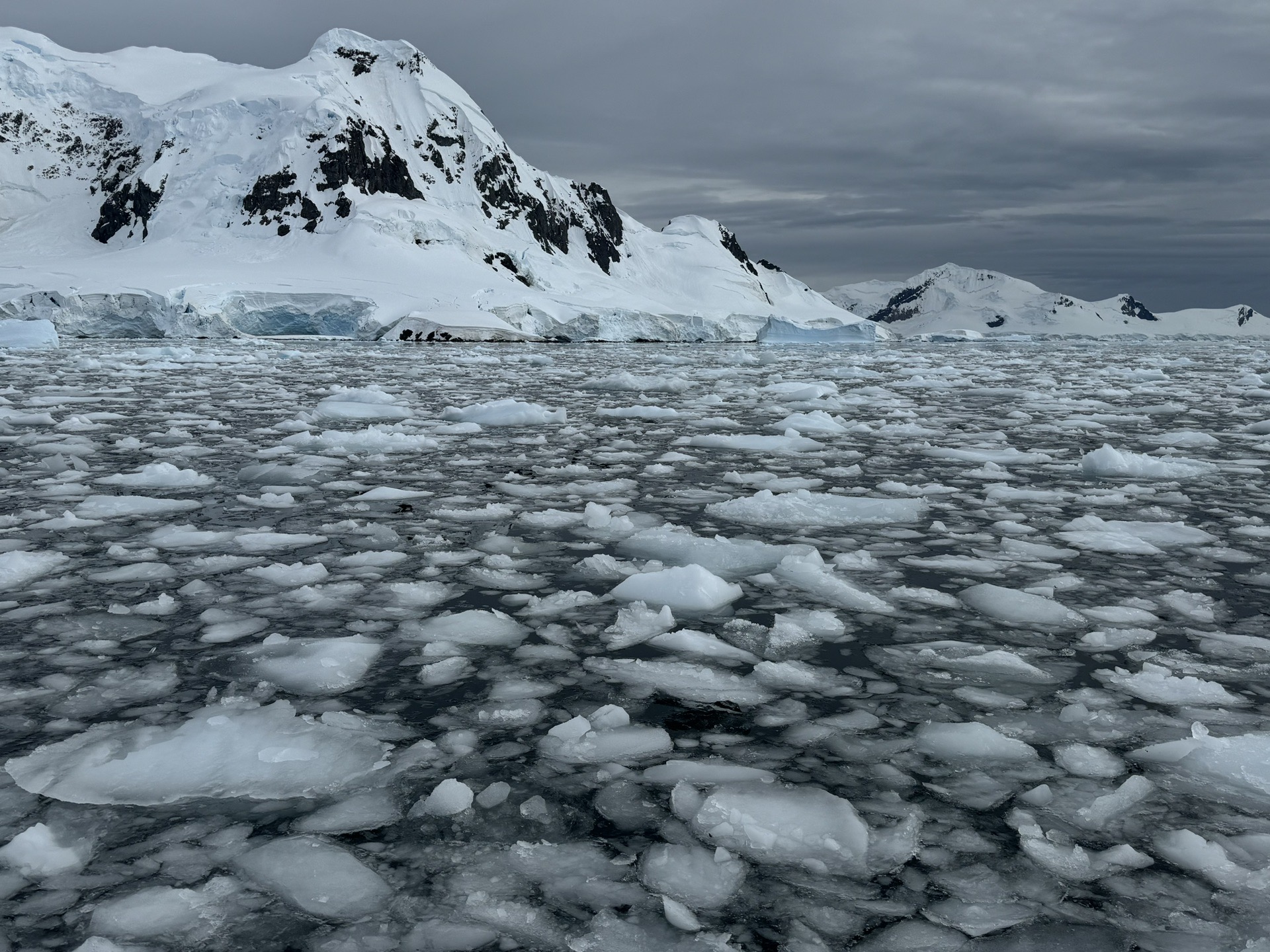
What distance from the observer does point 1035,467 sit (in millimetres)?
5973

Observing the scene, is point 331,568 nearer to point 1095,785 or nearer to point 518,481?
point 518,481

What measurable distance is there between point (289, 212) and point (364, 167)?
941 cm

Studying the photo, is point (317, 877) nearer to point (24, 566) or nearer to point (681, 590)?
point (681, 590)

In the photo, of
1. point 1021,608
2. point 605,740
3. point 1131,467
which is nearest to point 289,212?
point 1131,467

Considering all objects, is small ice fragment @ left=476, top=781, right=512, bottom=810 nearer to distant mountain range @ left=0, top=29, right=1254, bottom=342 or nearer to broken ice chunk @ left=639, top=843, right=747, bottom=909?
broken ice chunk @ left=639, top=843, right=747, bottom=909

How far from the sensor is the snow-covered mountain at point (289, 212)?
150 feet

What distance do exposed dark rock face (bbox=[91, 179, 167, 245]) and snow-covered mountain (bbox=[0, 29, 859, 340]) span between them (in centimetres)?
17

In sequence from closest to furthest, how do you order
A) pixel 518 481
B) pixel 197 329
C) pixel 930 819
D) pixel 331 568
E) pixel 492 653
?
1. pixel 930 819
2. pixel 492 653
3. pixel 331 568
4. pixel 518 481
5. pixel 197 329

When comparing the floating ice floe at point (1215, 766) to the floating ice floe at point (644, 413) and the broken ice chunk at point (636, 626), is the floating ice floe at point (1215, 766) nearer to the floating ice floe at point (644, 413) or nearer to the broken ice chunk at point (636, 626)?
the broken ice chunk at point (636, 626)

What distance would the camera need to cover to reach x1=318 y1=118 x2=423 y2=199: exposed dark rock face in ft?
213

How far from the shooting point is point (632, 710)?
2.29 meters

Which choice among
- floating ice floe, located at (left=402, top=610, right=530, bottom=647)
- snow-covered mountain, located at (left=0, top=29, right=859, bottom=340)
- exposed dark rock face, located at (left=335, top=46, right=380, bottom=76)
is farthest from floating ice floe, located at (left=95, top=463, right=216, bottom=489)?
exposed dark rock face, located at (left=335, top=46, right=380, bottom=76)

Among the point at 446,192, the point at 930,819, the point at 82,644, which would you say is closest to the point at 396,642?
the point at 82,644

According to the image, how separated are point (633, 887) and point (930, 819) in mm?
629
